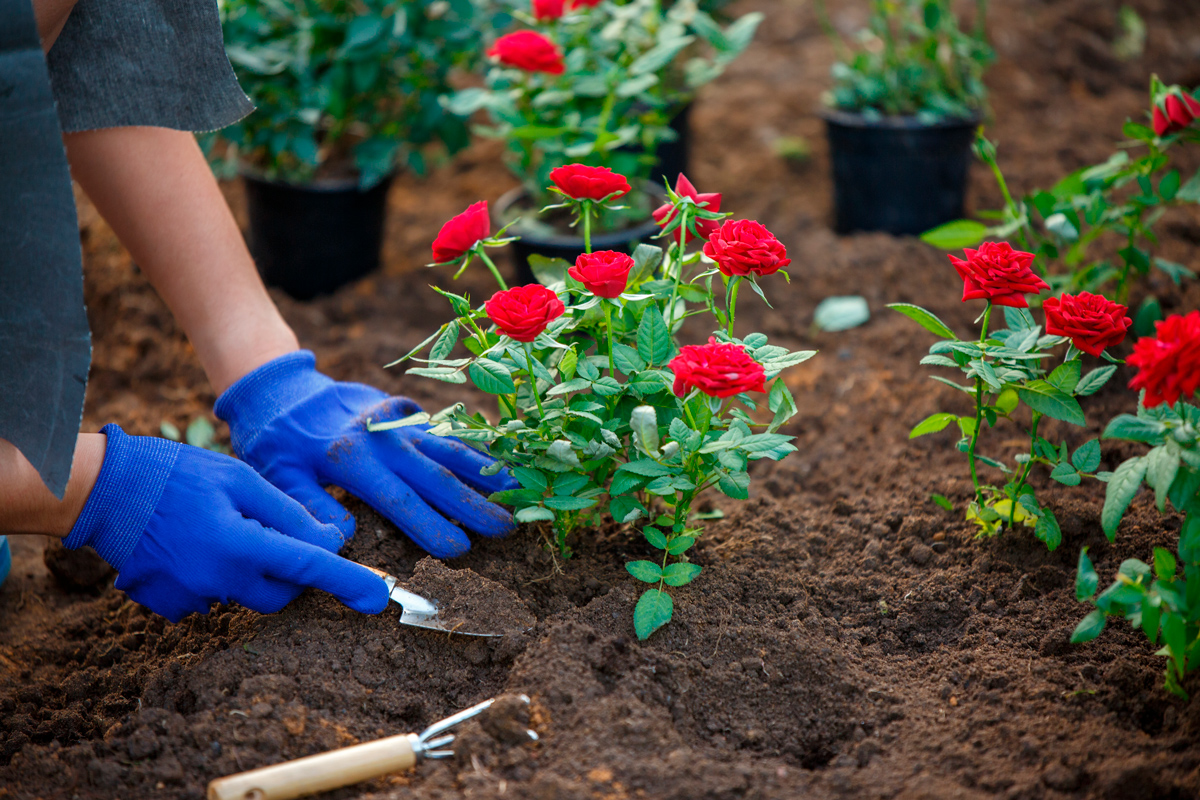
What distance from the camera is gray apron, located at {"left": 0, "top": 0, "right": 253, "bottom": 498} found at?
1067 millimetres

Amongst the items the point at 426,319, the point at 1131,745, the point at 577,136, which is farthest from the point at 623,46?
the point at 1131,745

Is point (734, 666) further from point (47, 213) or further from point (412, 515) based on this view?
point (47, 213)

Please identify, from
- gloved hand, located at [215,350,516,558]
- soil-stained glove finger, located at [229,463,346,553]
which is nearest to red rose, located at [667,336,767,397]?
gloved hand, located at [215,350,516,558]

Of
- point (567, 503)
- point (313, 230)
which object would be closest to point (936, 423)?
point (567, 503)

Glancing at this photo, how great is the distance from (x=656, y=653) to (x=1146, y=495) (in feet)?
3.13

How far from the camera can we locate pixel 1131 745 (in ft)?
3.67

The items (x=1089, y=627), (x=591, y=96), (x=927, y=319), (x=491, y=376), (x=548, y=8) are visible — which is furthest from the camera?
(x=591, y=96)

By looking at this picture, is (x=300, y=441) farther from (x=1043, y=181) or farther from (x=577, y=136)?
(x=1043, y=181)

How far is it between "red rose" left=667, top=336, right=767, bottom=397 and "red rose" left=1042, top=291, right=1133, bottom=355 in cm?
45

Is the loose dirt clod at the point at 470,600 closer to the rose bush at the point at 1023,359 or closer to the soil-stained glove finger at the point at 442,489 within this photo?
the soil-stained glove finger at the point at 442,489

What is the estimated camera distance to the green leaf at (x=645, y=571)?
1.31 meters

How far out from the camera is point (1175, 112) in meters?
1.57

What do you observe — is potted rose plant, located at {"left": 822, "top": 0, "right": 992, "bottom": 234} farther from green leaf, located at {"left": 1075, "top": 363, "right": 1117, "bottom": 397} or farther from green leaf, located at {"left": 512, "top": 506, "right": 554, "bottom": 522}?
green leaf, located at {"left": 512, "top": 506, "right": 554, "bottom": 522}

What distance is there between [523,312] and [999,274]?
65cm
